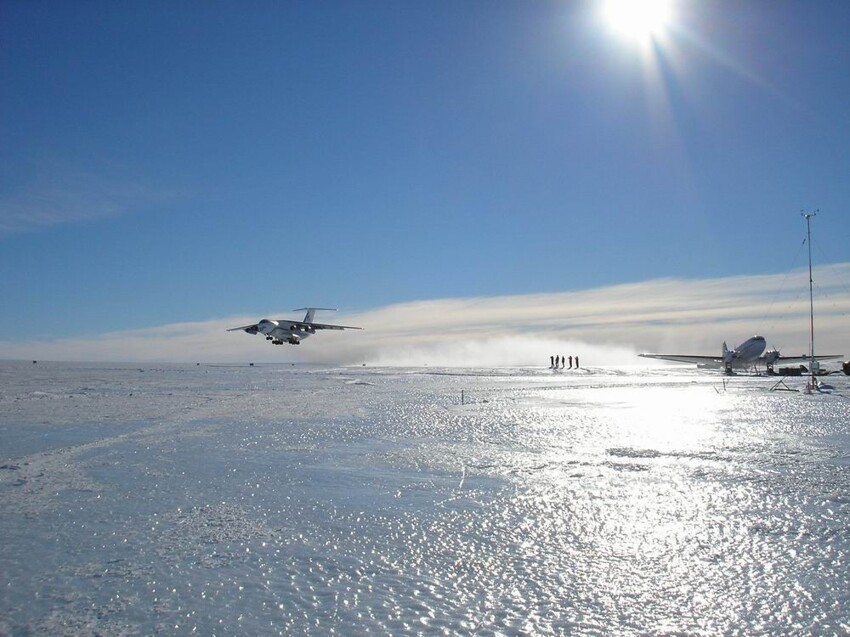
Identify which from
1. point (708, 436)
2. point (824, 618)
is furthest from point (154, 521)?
point (708, 436)

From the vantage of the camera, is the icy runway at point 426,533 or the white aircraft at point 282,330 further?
the white aircraft at point 282,330

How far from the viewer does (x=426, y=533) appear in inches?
239

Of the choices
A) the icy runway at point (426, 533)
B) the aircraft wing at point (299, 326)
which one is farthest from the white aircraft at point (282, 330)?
the icy runway at point (426, 533)

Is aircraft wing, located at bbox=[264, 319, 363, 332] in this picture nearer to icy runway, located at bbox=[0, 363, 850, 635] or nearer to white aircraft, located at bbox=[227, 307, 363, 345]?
white aircraft, located at bbox=[227, 307, 363, 345]

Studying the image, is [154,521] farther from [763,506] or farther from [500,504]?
[763,506]

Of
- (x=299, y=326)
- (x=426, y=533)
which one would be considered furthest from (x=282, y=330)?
(x=426, y=533)

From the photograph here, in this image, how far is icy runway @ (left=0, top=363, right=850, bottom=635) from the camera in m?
4.23

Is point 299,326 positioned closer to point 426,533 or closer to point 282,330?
point 282,330

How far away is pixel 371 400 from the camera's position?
22.8 meters

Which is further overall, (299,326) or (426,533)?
(299,326)

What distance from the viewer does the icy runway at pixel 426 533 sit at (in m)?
4.23

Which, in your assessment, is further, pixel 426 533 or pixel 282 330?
pixel 282 330

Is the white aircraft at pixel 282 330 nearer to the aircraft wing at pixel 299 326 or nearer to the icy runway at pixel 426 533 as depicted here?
the aircraft wing at pixel 299 326

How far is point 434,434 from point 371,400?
31.5 ft
